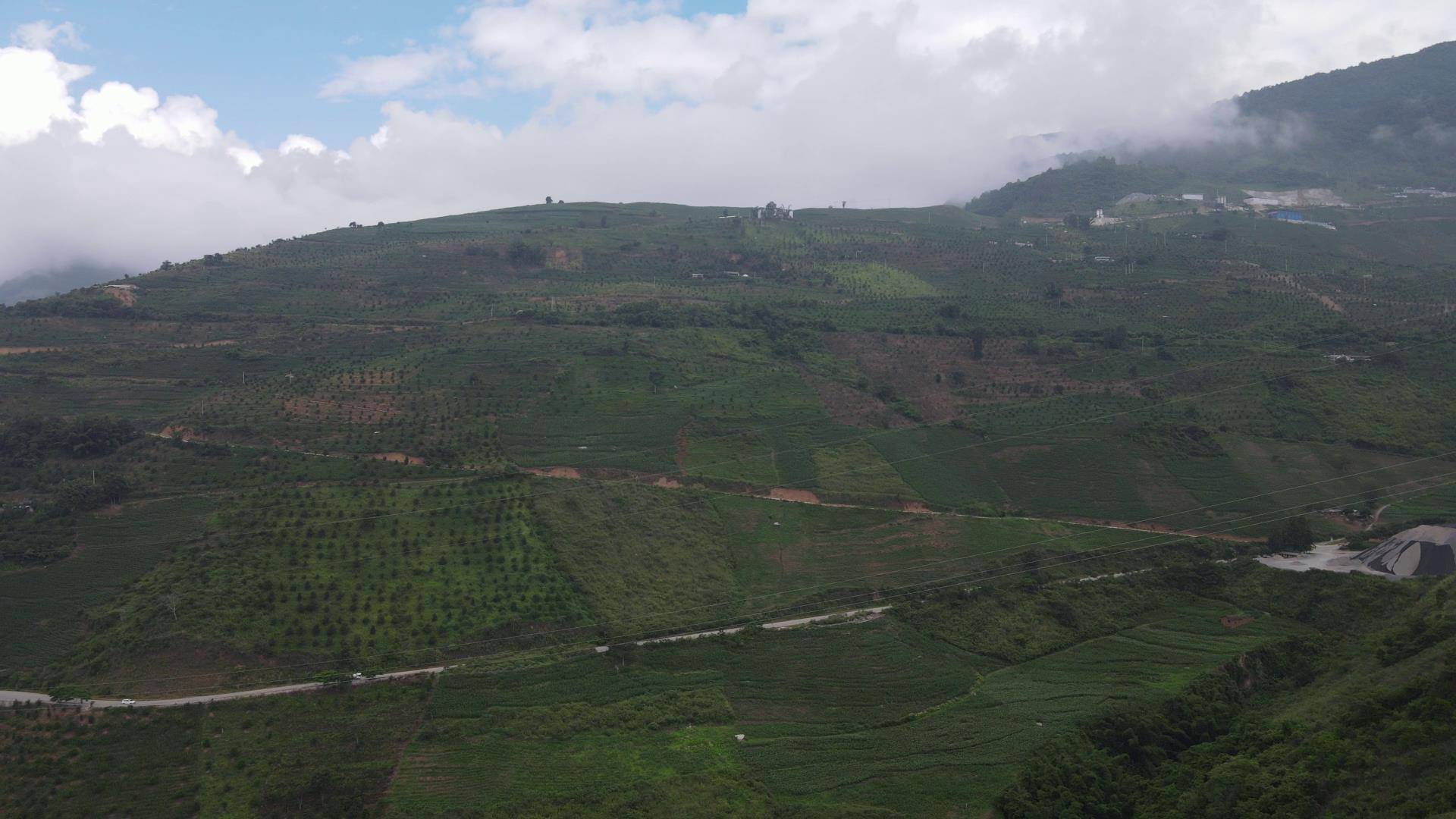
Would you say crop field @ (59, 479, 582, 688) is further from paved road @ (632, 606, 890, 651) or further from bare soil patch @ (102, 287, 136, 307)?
bare soil patch @ (102, 287, 136, 307)

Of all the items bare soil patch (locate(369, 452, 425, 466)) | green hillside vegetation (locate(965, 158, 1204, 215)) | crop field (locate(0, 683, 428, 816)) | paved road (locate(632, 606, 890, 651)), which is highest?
green hillside vegetation (locate(965, 158, 1204, 215))

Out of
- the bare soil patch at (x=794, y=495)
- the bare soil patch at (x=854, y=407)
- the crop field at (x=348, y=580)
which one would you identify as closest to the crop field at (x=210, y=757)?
the crop field at (x=348, y=580)

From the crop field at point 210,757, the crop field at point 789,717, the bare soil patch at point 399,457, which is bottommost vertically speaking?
the crop field at point 789,717

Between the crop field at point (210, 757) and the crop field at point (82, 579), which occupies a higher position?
the crop field at point (82, 579)

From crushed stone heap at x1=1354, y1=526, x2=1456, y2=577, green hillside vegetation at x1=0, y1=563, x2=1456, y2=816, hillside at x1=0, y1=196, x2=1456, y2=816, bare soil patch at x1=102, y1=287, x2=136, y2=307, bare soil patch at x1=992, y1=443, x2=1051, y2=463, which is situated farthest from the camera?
bare soil patch at x1=102, y1=287, x2=136, y2=307

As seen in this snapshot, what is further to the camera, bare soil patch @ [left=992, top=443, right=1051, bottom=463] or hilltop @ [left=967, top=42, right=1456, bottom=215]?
hilltop @ [left=967, top=42, right=1456, bottom=215]

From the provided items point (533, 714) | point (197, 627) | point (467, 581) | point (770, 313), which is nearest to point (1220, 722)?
point (533, 714)

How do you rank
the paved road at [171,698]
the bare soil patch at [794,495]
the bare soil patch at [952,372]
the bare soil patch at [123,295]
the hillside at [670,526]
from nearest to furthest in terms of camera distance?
the hillside at [670,526], the paved road at [171,698], the bare soil patch at [794,495], the bare soil patch at [952,372], the bare soil patch at [123,295]

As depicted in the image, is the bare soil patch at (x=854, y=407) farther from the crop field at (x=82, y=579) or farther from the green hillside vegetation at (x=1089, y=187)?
the green hillside vegetation at (x=1089, y=187)

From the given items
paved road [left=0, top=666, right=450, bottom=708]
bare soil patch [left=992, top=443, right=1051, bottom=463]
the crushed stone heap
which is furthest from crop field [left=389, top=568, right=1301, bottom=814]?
bare soil patch [left=992, top=443, right=1051, bottom=463]
